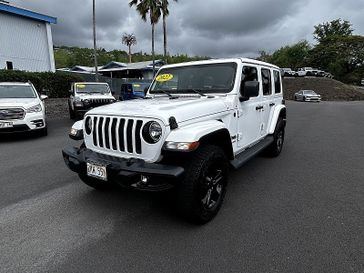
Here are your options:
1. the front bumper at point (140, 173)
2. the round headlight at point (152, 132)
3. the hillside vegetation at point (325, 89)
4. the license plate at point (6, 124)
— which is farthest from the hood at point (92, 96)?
the hillside vegetation at point (325, 89)

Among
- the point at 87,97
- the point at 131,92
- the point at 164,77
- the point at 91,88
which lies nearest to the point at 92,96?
the point at 87,97

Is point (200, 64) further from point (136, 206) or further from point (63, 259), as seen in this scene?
point (63, 259)

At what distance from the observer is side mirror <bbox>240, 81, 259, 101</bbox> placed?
3700 mm

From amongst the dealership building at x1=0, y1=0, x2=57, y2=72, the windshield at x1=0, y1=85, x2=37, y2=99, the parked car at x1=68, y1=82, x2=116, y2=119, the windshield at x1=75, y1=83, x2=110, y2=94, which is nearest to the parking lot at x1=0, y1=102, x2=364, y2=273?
the windshield at x1=0, y1=85, x2=37, y2=99

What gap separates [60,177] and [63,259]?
242 cm

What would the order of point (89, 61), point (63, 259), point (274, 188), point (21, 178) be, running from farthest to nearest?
point (89, 61) < point (21, 178) < point (274, 188) < point (63, 259)

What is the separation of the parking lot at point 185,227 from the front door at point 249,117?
72 centimetres

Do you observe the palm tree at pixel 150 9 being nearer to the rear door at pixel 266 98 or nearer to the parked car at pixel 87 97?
the parked car at pixel 87 97

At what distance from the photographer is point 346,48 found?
58156 millimetres

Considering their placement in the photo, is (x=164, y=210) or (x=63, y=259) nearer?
(x=63, y=259)

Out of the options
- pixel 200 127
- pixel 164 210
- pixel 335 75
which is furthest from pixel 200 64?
pixel 335 75

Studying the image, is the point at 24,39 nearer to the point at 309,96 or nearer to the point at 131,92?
the point at 131,92

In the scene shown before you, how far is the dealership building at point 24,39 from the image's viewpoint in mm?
18562

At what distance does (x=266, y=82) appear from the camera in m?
5.11
